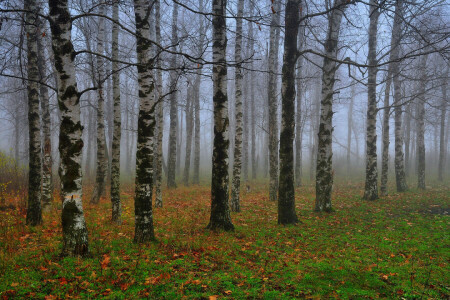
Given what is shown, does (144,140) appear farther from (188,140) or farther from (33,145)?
(188,140)

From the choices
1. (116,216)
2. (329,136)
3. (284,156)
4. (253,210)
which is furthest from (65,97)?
(329,136)

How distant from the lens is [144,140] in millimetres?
6023

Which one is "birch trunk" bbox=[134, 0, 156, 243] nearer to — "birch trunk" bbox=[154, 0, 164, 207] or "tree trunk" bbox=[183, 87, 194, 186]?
"birch trunk" bbox=[154, 0, 164, 207]

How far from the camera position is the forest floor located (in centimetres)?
423

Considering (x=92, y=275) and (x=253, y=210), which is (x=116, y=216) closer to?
(x=92, y=275)

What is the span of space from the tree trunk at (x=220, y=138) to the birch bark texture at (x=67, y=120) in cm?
358

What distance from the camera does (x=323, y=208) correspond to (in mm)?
10484

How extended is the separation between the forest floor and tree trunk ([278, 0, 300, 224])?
0.72 m

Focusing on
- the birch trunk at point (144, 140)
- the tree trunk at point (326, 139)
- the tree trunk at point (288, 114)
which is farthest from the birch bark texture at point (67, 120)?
the tree trunk at point (326, 139)

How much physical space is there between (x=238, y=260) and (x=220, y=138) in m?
3.25

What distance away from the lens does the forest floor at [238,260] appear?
4230 mm

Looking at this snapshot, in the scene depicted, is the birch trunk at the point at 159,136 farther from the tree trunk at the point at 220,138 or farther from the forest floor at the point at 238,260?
the tree trunk at the point at 220,138

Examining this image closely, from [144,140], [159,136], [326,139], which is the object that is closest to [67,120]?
[144,140]

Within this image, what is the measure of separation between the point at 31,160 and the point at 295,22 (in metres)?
8.39
